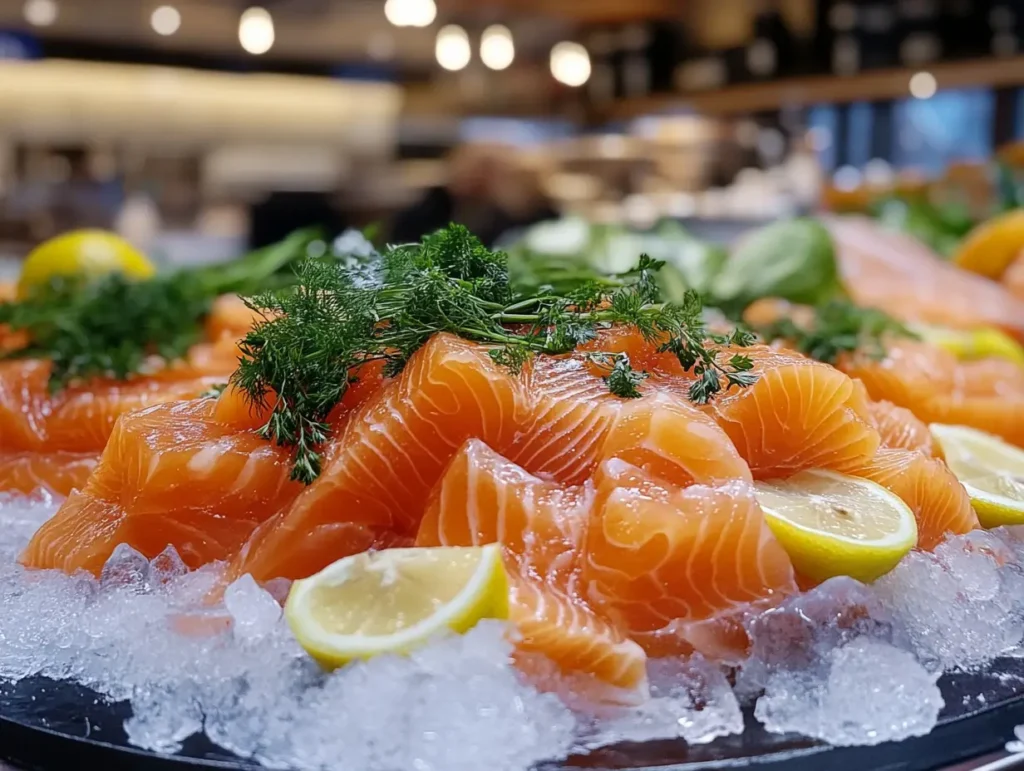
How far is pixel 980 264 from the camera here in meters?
3.73

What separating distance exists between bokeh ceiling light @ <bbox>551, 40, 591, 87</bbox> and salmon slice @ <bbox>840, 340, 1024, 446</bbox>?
239 inches

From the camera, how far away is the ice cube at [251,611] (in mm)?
1043

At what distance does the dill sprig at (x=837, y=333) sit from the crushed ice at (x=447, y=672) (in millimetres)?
708

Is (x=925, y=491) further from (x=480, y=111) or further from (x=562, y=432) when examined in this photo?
(x=480, y=111)

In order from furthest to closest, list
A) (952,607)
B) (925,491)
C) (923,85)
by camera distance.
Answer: (923,85), (925,491), (952,607)

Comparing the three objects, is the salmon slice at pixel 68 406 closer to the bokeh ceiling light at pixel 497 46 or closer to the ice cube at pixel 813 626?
the ice cube at pixel 813 626

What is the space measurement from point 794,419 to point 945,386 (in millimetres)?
914

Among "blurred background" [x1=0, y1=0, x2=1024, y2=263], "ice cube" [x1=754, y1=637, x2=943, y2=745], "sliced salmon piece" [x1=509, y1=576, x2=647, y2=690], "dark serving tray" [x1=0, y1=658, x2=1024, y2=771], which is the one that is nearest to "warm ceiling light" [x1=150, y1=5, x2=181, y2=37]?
"blurred background" [x1=0, y1=0, x2=1024, y2=263]

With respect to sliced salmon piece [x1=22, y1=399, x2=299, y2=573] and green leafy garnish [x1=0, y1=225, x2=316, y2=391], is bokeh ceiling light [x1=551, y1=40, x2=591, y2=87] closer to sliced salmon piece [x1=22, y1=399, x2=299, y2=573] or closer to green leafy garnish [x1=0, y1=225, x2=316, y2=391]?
green leafy garnish [x1=0, y1=225, x2=316, y2=391]

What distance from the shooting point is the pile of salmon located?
1.08 metres

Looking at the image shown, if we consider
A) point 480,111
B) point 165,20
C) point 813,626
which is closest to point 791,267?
point 813,626

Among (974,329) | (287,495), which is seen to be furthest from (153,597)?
(974,329)

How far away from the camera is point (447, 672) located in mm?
958

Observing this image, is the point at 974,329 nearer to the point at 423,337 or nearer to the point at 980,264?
the point at 980,264
